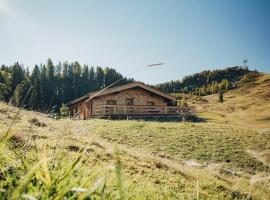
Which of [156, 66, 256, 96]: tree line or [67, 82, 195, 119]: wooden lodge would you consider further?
[156, 66, 256, 96]: tree line

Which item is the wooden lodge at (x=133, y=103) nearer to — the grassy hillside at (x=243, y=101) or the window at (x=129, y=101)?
the window at (x=129, y=101)

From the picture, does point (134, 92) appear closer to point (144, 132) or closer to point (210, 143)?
point (144, 132)

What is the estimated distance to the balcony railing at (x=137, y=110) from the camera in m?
29.9

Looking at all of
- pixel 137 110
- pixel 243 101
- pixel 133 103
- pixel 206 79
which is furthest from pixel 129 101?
pixel 206 79

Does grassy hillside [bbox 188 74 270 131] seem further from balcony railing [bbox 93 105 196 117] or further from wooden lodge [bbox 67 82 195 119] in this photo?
balcony railing [bbox 93 105 196 117]

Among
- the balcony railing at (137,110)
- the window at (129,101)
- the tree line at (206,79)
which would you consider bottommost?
the balcony railing at (137,110)

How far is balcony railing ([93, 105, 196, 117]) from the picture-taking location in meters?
29.9

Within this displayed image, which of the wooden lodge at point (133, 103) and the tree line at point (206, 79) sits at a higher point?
the tree line at point (206, 79)

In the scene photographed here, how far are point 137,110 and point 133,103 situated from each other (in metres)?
1.68

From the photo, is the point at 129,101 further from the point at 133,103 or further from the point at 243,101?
the point at 243,101

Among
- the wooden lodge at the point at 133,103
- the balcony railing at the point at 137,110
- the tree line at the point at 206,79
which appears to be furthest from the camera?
the tree line at the point at 206,79

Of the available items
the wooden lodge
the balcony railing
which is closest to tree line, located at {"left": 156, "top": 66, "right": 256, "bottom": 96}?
the wooden lodge

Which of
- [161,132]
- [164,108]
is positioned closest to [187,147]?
[161,132]

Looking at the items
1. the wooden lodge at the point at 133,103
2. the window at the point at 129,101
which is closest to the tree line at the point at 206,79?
the wooden lodge at the point at 133,103
